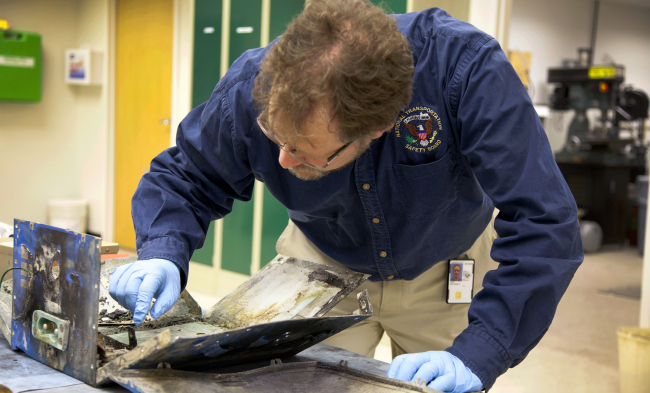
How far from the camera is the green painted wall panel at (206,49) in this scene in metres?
3.50

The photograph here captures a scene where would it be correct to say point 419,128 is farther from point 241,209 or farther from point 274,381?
point 241,209

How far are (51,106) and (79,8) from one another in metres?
0.80

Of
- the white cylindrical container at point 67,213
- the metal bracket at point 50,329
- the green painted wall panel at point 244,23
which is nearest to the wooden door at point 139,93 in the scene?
the white cylindrical container at point 67,213

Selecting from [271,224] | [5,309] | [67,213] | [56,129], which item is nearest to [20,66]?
[56,129]

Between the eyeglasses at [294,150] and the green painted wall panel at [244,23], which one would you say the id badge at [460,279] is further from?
the green painted wall panel at [244,23]

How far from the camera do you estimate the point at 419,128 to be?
3.37 ft

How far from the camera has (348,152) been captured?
3.12ft

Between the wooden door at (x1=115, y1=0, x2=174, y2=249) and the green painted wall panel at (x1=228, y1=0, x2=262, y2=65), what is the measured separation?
80cm

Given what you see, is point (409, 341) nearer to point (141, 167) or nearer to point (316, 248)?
point (316, 248)

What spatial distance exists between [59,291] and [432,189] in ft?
2.14

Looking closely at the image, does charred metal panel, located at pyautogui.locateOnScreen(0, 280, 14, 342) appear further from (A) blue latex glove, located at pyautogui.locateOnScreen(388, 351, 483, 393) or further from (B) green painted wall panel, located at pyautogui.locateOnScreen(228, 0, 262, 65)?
(B) green painted wall panel, located at pyautogui.locateOnScreen(228, 0, 262, 65)

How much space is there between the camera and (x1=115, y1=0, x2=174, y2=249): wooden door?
161 inches

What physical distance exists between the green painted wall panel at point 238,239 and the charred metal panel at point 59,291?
238 centimetres

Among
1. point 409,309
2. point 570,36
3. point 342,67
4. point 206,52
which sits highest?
point 570,36
